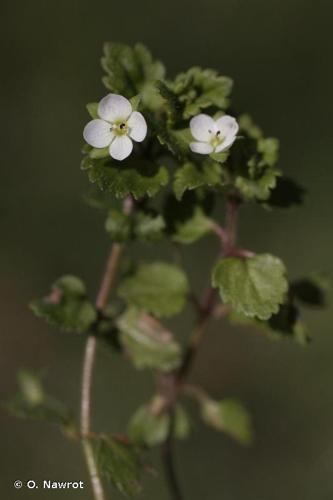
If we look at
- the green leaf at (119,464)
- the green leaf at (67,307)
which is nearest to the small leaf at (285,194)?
the green leaf at (67,307)

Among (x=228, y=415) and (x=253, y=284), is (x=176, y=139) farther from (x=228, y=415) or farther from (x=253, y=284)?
(x=228, y=415)

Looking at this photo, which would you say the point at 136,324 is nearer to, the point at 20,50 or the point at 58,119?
the point at 58,119

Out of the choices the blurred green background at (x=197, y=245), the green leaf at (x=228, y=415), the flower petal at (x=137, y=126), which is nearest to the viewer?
the flower petal at (x=137, y=126)

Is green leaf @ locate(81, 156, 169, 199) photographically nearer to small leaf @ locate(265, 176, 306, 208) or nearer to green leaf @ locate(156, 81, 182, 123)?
green leaf @ locate(156, 81, 182, 123)

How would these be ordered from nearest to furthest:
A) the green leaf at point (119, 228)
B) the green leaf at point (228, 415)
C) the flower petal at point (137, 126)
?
the flower petal at point (137, 126)
the green leaf at point (119, 228)
the green leaf at point (228, 415)

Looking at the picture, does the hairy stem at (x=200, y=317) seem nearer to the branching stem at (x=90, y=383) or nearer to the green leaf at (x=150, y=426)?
the green leaf at (x=150, y=426)

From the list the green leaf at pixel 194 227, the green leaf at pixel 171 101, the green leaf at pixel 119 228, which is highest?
the green leaf at pixel 171 101

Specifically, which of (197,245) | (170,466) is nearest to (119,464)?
(170,466)
